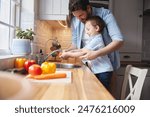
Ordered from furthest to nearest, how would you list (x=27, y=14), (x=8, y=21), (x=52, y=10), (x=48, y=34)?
1. (x=48, y=34)
2. (x=52, y=10)
3. (x=27, y=14)
4. (x=8, y=21)

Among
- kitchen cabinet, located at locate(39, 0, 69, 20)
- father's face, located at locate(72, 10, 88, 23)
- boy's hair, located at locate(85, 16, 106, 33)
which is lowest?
boy's hair, located at locate(85, 16, 106, 33)

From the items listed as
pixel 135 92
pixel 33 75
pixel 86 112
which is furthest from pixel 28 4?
pixel 86 112

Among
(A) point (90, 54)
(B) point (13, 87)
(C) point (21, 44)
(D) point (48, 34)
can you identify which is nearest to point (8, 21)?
(C) point (21, 44)

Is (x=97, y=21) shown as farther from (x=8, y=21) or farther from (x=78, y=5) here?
(x=8, y=21)

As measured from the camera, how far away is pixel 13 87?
0.34 m

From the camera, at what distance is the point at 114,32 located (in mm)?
1249

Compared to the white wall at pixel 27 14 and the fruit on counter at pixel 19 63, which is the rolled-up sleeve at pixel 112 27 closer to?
the fruit on counter at pixel 19 63

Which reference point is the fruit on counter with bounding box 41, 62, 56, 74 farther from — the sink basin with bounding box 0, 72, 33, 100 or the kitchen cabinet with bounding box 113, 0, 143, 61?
the kitchen cabinet with bounding box 113, 0, 143, 61

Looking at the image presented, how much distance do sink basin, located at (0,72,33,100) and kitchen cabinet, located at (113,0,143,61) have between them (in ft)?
6.30

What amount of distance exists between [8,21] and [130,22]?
1.12 metres

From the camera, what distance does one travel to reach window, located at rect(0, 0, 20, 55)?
143 centimetres

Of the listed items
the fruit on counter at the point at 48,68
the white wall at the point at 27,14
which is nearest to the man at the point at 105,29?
the fruit on counter at the point at 48,68

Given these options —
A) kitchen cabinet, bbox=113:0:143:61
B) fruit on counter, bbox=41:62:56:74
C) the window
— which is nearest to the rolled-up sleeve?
fruit on counter, bbox=41:62:56:74

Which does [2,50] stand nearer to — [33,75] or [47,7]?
[33,75]
